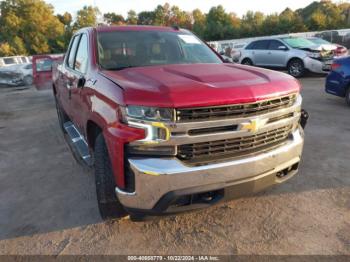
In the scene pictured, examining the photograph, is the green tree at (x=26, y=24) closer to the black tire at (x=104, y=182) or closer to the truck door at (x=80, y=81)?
the truck door at (x=80, y=81)

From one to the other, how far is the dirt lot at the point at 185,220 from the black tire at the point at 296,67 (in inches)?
319

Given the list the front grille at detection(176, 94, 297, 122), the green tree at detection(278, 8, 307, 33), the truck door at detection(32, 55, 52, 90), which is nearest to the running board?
the front grille at detection(176, 94, 297, 122)

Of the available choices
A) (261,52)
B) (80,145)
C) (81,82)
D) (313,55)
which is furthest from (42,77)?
(313,55)

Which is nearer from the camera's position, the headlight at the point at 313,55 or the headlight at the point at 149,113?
the headlight at the point at 149,113

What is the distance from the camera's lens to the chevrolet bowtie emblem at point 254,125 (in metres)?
2.59

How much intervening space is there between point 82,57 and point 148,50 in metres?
0.80

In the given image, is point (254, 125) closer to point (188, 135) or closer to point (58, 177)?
point (188, 135)

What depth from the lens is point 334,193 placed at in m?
3.52

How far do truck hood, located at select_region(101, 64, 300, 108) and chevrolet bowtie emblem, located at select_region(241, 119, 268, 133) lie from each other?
0.18 meters

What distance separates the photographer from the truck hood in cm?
240

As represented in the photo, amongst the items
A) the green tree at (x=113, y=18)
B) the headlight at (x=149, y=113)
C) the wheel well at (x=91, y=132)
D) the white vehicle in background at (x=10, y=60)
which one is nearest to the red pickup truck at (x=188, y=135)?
the headlight at (x=149, y=113)

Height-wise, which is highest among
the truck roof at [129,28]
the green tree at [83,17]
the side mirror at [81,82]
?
the green tree at [83,17]

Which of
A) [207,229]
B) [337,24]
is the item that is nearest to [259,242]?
[207,229]

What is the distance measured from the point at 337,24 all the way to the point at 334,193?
47884mm
